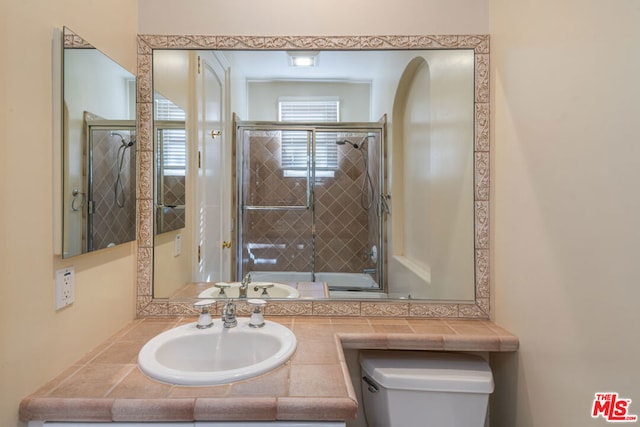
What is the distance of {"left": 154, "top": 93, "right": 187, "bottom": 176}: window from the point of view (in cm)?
136

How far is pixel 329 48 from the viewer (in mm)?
1357

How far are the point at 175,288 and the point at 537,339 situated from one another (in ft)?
4.59

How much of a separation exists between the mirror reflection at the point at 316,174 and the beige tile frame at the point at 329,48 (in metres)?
0.03

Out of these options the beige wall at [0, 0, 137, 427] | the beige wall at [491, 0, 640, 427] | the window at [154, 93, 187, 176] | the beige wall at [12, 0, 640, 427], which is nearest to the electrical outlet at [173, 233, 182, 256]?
the beige wall at [12, 0, 640, 427]

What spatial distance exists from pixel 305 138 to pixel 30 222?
1.02 m

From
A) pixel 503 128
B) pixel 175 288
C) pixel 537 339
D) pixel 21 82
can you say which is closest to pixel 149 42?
pixel 21 82

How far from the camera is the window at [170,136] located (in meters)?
1.36

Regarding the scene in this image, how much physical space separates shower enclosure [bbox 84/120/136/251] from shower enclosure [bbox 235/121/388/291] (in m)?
0.43

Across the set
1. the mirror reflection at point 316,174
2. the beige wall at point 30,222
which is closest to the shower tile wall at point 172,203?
the mirror reflection at point 316,174

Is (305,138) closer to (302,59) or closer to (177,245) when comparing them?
(302,59)

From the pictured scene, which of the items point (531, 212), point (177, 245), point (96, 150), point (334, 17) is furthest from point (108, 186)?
point (531, 212)

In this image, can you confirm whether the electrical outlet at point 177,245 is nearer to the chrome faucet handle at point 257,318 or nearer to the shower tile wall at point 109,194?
the shower tile wall at point 109,194

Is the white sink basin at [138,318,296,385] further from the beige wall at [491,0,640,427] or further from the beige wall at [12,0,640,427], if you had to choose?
the beige wall at [491,0,640,427]

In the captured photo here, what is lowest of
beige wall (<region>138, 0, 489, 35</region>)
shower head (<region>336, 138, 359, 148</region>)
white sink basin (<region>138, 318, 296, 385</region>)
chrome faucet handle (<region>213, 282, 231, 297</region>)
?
white sink basin (<region>138, 318, 296, 385</region>)
